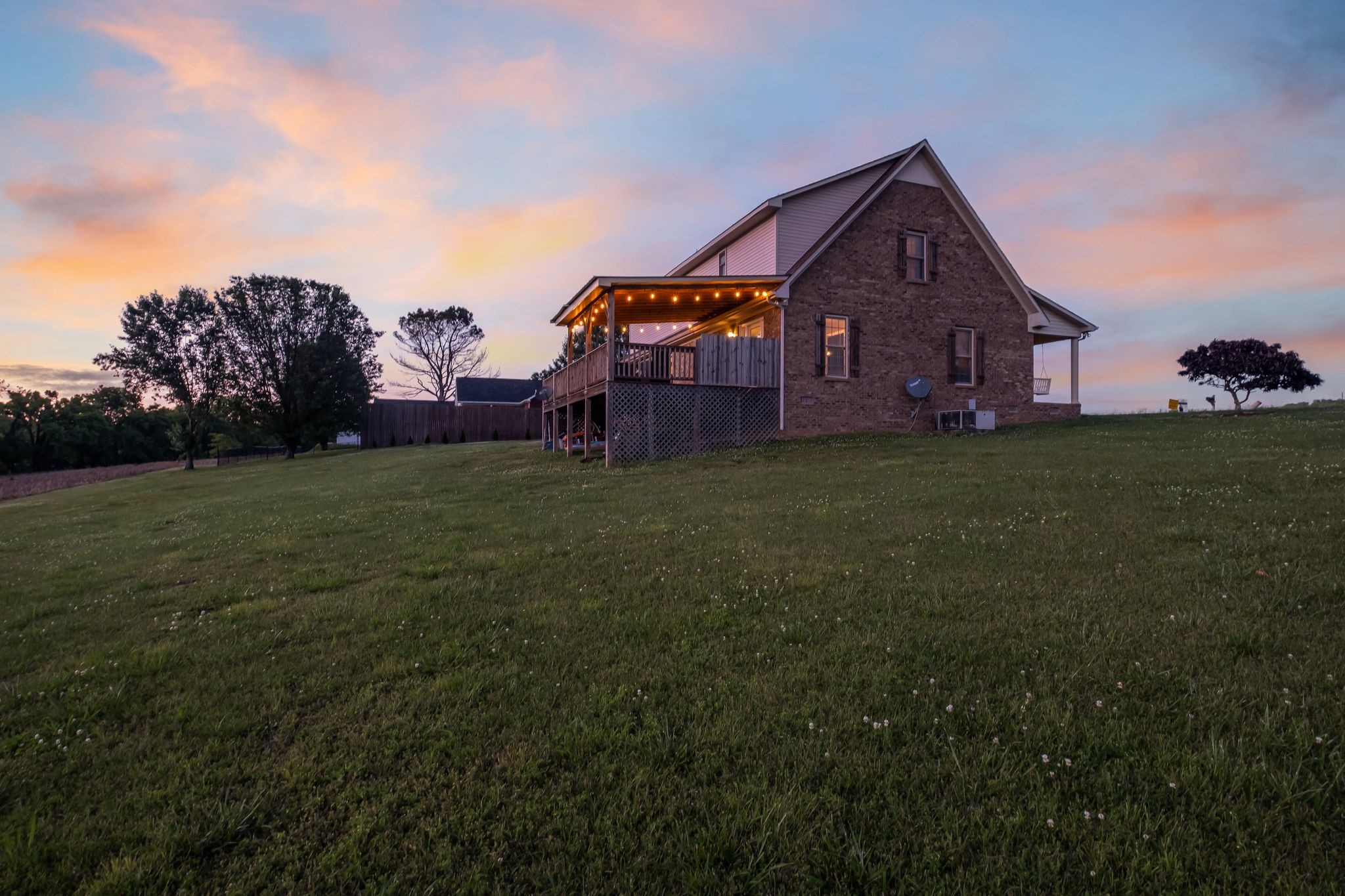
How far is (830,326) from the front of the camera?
19.0 metres

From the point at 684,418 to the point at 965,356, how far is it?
36.5 feet

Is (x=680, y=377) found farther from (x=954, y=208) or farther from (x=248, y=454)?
(x=248, y=454)

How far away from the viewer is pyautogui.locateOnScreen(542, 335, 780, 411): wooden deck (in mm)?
17141

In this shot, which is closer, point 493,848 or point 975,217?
point 493,848

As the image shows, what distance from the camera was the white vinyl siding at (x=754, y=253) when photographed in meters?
19.5

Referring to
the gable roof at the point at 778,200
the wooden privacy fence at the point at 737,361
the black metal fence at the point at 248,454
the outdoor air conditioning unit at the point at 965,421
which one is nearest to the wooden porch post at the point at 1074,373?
the outdoor air conditioning unit at the point at 965,421

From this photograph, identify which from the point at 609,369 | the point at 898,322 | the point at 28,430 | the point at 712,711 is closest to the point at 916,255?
the point at 898,322

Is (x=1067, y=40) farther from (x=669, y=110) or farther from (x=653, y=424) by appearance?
(x=653, y=424)

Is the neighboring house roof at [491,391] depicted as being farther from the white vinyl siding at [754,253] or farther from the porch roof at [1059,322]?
the porch roof at [1059,322]

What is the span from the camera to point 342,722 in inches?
123

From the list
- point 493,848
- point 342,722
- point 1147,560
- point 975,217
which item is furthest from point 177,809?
point 975,217

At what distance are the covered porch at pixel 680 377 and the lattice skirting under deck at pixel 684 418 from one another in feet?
0.08

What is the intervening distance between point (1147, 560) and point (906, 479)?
204 inches

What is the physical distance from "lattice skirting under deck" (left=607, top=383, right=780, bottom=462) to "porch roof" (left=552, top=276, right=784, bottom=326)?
3.06m
